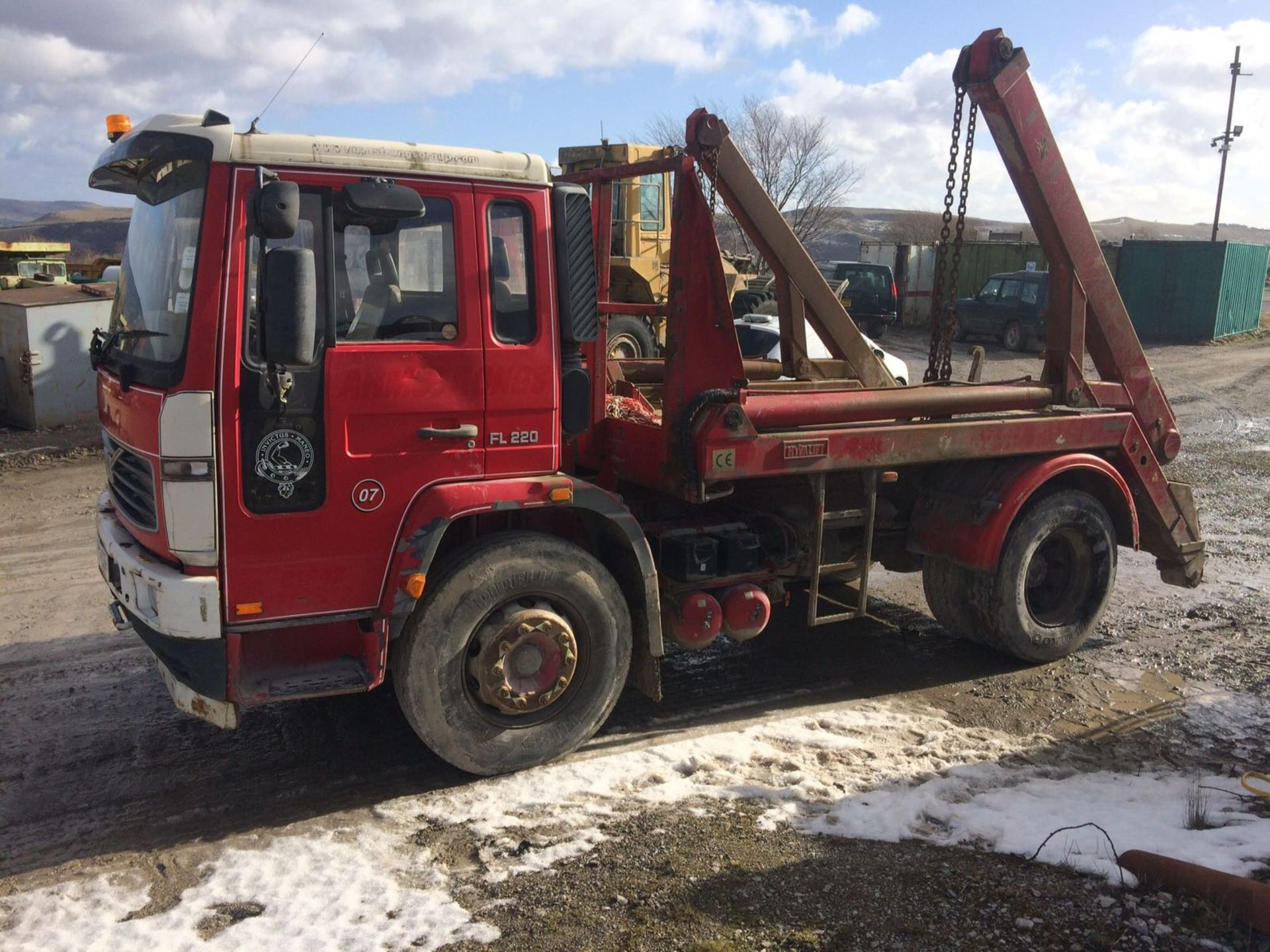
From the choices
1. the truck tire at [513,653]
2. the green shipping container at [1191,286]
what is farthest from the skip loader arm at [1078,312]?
the green shipping container at [1191,286]

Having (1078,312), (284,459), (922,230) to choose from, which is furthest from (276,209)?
(922,230)

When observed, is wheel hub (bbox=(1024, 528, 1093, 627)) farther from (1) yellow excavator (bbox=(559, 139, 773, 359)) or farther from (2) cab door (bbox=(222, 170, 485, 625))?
(1) yellow excavator (bbox=(559, 139, 773, 359))

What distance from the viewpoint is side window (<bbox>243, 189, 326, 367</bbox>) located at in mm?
3928

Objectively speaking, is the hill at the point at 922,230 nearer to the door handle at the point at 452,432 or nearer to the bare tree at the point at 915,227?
the bare tree at the point at 915,227

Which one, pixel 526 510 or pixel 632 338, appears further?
pixel 632 338

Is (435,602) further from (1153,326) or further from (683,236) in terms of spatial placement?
(1153,326)

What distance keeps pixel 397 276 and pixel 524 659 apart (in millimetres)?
1737

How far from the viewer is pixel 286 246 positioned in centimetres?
399

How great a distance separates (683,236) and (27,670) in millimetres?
4379

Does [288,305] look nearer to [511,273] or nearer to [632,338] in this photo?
[511,273]

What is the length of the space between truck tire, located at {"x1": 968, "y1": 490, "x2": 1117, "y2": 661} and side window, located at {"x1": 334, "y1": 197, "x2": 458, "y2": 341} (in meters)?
3.65

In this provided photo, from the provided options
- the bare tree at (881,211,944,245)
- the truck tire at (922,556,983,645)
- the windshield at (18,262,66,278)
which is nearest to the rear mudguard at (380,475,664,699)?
the truck tire at (922,556,983,645)

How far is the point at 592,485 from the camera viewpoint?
4645mm

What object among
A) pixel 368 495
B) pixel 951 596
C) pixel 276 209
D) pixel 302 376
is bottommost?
pixel 951 596
